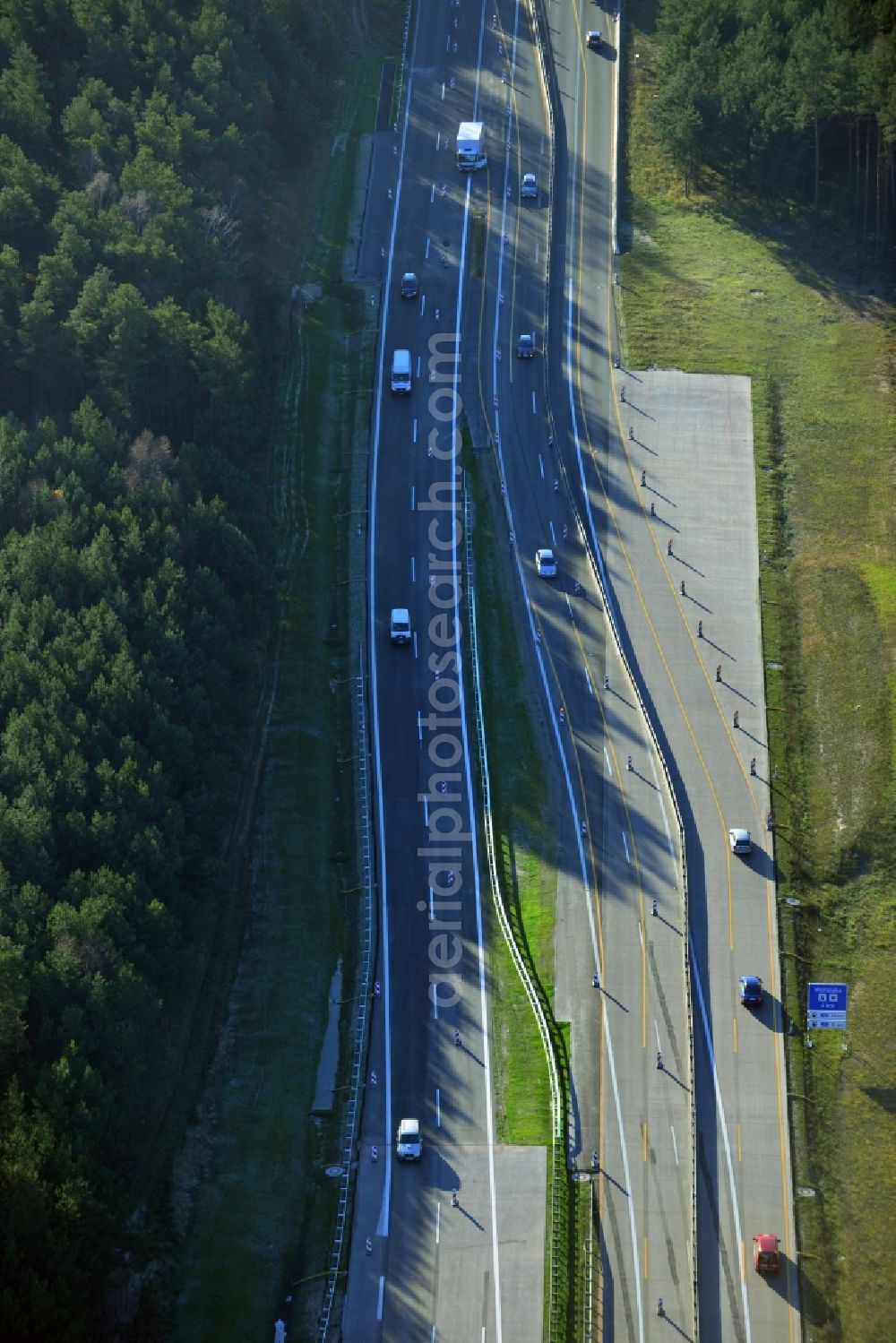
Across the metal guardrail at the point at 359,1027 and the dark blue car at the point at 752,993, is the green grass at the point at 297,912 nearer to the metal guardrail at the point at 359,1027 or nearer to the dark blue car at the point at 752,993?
the metal guardrail at the point at 359,1027

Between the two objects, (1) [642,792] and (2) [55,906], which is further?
(1) [642,792]

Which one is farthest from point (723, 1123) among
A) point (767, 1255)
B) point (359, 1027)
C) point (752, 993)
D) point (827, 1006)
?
point (359, 1027)

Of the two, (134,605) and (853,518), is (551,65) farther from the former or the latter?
(134,605)

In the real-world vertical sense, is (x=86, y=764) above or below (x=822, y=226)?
below

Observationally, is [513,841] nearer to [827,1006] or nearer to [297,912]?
[297,912]

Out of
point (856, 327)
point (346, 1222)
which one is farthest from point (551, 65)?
point (346, 1222)

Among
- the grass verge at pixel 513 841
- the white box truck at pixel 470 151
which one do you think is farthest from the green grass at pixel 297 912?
the white box truck at pixel 470 151

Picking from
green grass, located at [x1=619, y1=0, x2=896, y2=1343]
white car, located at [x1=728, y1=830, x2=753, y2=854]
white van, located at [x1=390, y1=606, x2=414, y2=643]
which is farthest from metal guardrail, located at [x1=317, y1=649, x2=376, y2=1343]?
green grass, located at [x1=619, y1=0, x2=896, y2=1343]
